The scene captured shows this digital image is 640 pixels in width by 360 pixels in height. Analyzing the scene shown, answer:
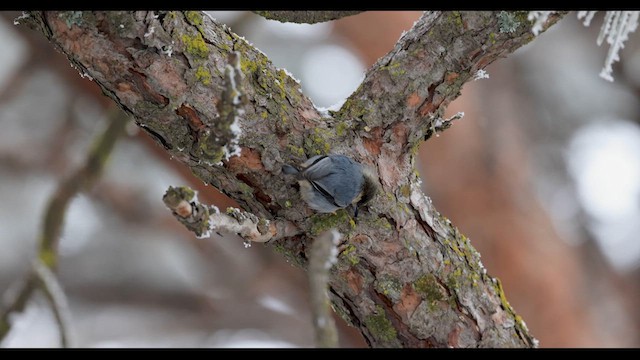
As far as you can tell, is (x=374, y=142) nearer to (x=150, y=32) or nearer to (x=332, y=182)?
(x=332, y=182)

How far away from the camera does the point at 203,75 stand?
29.4 inches

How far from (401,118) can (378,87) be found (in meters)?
0.05

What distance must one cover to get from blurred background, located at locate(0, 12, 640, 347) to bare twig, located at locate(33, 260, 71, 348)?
0.91m

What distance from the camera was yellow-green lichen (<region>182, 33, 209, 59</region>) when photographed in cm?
74

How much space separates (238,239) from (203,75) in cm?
197

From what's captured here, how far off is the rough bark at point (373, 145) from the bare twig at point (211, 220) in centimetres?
7

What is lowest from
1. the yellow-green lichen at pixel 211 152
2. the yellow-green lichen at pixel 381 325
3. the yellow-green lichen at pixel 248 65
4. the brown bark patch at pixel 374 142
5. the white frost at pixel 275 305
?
the yellow-green lichen at pixel 381 325

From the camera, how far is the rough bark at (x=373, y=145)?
2.45 feet

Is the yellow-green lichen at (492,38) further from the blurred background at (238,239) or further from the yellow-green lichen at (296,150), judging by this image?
the blurred background at (238,239)

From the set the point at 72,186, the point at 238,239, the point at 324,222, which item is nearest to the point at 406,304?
the point at 324,222

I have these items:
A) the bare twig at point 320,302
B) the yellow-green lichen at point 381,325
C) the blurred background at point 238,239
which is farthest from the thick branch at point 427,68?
the blurred background at point 238,239

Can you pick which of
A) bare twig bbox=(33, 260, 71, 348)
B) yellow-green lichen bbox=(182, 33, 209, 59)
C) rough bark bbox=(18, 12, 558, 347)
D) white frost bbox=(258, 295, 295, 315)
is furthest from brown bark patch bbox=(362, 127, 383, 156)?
white frost bbox=(258, 295, 295, 315)
